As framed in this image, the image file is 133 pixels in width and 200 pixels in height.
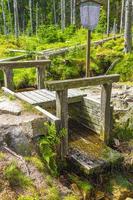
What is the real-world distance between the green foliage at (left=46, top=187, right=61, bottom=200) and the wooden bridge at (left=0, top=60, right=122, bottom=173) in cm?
112

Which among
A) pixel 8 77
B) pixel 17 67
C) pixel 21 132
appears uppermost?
pixel 17 67

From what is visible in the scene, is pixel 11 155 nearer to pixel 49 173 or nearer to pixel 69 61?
pixel 49 173

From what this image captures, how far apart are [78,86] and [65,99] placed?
0.38 meters

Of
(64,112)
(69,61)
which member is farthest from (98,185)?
(69,61)

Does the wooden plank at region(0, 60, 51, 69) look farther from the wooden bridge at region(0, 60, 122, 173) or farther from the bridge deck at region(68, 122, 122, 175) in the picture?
the bridge deck at region(68, 122, 122, 175)

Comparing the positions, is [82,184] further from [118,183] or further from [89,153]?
[89,153]

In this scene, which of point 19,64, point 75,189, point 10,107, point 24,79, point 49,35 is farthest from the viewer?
point 49,35

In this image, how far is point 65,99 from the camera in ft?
A: 19.9

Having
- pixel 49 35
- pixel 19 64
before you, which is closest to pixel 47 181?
pixel 19 64

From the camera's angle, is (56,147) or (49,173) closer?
(49,173)

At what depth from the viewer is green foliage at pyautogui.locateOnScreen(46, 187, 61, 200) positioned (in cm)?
497

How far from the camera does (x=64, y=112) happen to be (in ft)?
20.0

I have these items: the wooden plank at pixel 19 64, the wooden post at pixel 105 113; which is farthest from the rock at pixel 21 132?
the wooden plank at pixel 19 64

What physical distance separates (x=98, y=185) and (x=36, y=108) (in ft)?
7.11
